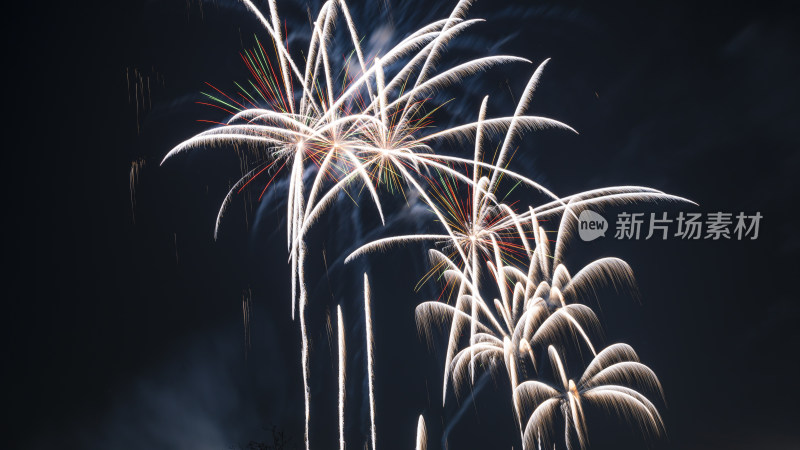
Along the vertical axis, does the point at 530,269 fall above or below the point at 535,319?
above

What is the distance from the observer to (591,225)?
713 inches

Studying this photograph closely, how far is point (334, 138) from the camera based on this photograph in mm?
14859

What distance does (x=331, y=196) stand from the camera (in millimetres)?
16078

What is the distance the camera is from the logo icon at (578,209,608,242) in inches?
705

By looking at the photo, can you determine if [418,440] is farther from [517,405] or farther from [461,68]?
[461,68]

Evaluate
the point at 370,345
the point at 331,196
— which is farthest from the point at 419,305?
the point at 331,196

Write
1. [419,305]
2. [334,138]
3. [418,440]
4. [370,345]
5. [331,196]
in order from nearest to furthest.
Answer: [334,138] → [331,196] → [370,345] → [419,305] → [418,440]

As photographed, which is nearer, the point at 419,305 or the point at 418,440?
the point at 419,305

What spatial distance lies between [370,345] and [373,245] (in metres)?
3.30

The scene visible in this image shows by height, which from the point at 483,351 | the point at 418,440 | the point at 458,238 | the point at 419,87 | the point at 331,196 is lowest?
the point at 418,440

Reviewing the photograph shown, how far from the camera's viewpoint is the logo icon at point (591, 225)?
17906mm

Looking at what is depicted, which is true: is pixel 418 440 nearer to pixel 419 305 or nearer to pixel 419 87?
pixel 419 305

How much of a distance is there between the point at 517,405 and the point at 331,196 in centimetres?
932

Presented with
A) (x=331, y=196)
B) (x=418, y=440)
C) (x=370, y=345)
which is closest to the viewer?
(x=331, y=196)
